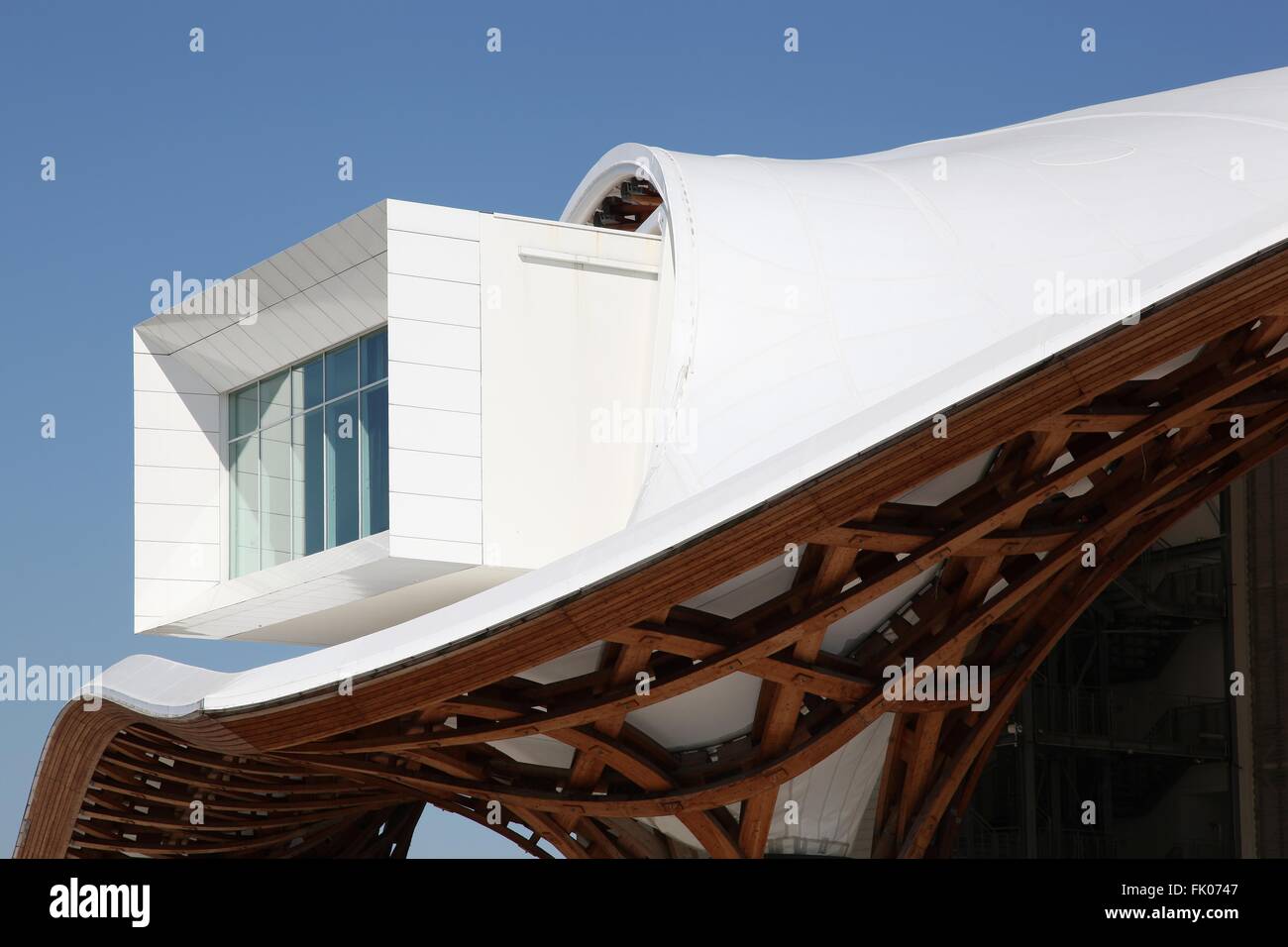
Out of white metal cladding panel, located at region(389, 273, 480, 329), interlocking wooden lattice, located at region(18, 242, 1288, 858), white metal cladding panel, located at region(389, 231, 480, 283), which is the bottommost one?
interlocking wooden lattice, located at region(18, 242, 1288, 858)

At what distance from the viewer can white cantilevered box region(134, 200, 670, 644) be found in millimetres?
19703

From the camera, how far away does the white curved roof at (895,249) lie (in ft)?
56.4

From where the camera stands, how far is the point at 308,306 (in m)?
22.0

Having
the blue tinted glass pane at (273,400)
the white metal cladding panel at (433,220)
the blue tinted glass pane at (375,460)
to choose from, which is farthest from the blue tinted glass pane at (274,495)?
the white metal cladding panel at (433,220)

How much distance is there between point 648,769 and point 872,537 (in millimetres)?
3925

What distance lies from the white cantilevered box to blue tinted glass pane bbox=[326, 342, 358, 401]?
211 mm

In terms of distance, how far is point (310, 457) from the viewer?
23.1 metres

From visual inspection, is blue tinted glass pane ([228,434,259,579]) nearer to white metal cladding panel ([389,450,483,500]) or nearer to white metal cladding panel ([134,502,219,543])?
white metal cladding panel ([134,502,219,543])

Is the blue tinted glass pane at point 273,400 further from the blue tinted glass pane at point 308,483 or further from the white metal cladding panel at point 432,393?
the white metal cladding panel at point 432,393

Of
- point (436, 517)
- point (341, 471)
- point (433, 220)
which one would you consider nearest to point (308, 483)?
point (341, 471)

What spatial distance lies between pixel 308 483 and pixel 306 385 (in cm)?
152

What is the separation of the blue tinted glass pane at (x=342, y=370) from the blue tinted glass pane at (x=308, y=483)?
0.55 m

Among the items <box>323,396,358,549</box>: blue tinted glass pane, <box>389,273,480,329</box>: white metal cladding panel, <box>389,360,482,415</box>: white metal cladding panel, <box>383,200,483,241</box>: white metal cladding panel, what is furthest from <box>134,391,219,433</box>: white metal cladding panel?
<box>383,200,483,241</box>: white metal cladding panel
